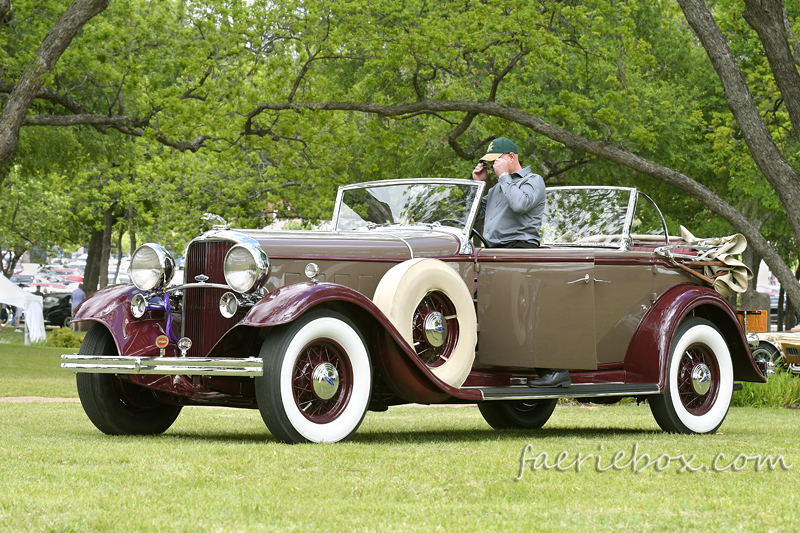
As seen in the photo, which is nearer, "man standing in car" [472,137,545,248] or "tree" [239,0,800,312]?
"man standing in car" [472,137,545,248]

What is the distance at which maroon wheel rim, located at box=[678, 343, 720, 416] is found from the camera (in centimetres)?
860

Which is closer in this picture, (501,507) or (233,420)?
(501,507)

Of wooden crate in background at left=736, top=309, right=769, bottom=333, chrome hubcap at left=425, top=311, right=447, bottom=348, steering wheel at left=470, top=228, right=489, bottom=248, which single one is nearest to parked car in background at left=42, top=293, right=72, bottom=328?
wooden crate in background at left=736, top=309, right=769, bottom=333

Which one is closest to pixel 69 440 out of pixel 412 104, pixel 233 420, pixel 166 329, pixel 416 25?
pixel 166 329

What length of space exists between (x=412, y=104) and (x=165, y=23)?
17.9 feet

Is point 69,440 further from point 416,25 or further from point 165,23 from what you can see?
point 165,23

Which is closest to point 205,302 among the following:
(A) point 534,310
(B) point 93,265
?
(A) point 534,310

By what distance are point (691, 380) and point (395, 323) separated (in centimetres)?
296

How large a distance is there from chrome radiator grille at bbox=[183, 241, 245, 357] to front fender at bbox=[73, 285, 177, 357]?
0.72ft

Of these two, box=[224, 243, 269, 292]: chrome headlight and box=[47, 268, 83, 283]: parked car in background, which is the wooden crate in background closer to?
box=[224, 243, 269, 292]: chrome headlight

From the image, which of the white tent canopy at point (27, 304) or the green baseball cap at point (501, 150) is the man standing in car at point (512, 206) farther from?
the white tent canopy at point (27, 304)

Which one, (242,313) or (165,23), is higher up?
(165,23)

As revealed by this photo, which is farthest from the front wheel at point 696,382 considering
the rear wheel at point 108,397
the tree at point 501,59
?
the tree at point 501,59

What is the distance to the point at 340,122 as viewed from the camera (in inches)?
806
